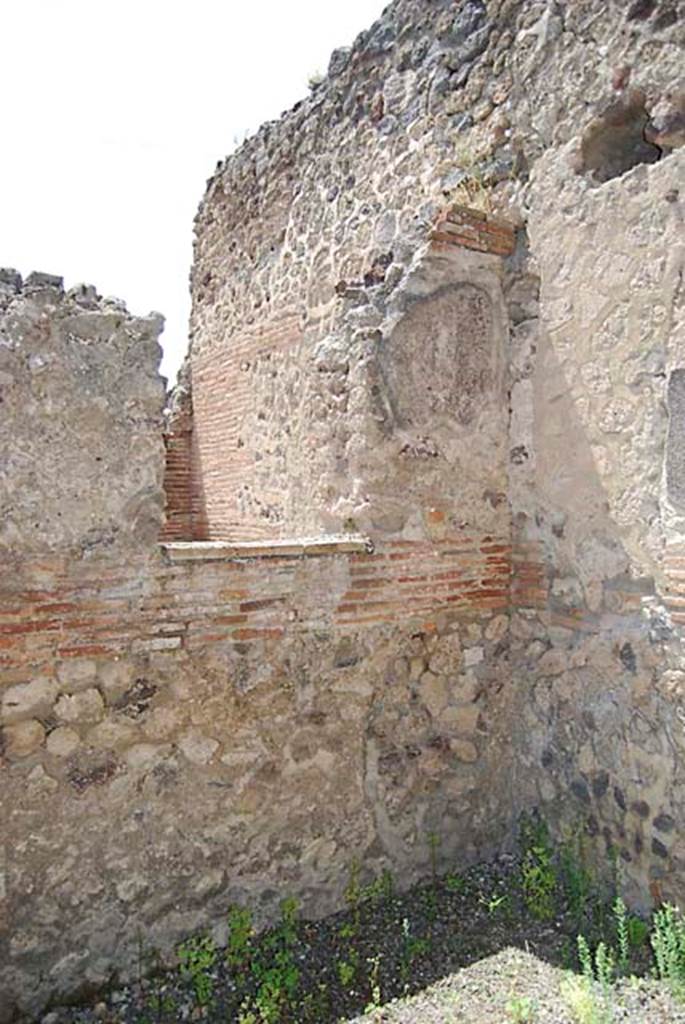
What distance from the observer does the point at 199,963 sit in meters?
3.16

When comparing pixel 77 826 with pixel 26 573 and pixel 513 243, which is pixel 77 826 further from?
pixel 513 243

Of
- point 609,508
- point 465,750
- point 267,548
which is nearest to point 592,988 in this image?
point 465,750

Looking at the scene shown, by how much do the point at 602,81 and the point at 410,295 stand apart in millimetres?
1287

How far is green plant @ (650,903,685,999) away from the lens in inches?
118

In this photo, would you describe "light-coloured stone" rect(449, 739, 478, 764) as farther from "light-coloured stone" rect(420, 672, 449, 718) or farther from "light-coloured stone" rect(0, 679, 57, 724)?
"light-coloured stone" rect(0, 679, 57, 724)

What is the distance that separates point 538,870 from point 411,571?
1504mm

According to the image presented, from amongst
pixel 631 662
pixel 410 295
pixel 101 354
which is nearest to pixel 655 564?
pixel 631 662

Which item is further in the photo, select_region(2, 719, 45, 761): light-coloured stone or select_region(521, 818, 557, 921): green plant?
select_region(521, 818, 557, 921): green plant

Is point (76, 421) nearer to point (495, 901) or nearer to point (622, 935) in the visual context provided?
point (495, 901)

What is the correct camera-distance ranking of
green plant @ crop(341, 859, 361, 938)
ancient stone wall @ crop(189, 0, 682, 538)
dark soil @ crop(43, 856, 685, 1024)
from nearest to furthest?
dark soil @ crop(43, 856, 685, 1024) → green plant @ crop(341, 859, 361, 938) → ancient stone wall @ crop(189, 0, 682, 538)

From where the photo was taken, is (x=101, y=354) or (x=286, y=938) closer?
(x=101, y=354)

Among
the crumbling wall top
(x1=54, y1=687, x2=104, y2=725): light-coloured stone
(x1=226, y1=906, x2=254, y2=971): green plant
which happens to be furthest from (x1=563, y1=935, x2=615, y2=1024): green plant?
the crumbling wall top

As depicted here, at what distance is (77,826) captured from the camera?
2998 millimetres

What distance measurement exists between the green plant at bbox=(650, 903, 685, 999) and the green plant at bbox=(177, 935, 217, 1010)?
5.69 feet
